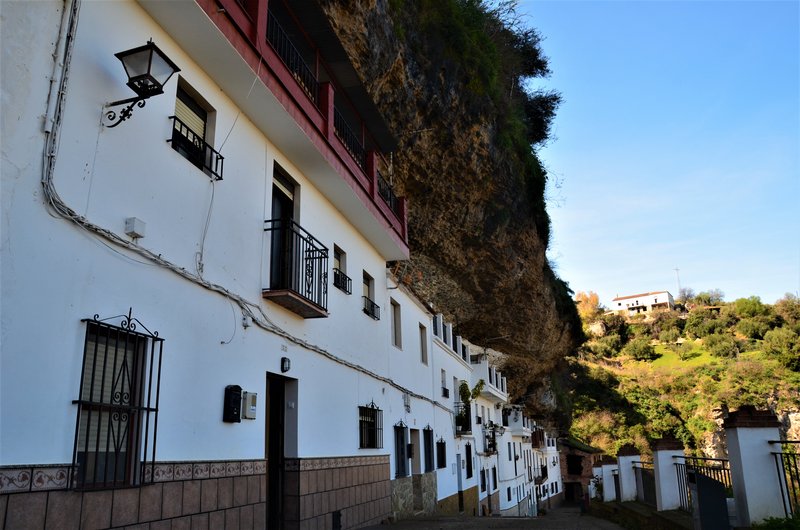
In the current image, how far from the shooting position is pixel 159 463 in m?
5.25

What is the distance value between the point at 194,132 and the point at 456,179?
11346 mm

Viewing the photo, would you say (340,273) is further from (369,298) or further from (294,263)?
(294,263)

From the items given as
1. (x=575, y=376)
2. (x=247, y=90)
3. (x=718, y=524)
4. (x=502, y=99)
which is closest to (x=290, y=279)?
(x=247, y=90)

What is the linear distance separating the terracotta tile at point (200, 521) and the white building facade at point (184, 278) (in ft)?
0.07

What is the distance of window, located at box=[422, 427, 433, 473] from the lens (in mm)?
15488

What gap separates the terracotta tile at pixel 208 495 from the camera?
583 centimetres

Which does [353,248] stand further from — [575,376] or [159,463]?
[575,376]

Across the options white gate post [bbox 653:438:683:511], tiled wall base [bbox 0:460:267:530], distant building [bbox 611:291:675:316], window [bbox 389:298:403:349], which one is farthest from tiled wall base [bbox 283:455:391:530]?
distant building [bbox 611:291:675:316]

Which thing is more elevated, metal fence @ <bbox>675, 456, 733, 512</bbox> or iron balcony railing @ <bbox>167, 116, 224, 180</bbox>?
iron balcony railing @ <bbox>167, 116, 224, 180</bbox>

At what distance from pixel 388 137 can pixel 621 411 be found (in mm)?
50311

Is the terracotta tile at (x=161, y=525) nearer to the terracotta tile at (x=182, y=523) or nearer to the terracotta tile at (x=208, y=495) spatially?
the terracotta tile at (x=182, y=523)

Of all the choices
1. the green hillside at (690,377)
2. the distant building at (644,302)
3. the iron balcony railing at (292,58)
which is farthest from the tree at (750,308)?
the iron balcony railing at (292,58)

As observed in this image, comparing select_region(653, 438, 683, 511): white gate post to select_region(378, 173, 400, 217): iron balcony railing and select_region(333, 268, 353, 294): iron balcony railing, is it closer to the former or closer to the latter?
select_region(333, 268, 353, 294): iron balcony railing

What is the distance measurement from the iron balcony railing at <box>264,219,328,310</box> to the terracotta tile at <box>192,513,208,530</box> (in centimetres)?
282
